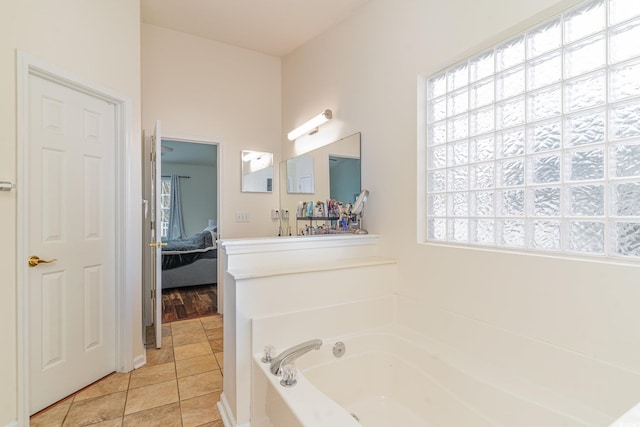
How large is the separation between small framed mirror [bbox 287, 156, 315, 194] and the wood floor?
169cm

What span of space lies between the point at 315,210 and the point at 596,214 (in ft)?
6.72

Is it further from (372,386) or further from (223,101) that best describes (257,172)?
(372,386)

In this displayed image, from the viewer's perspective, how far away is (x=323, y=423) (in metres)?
1.08

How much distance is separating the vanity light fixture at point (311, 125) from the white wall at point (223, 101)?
0.42 meters

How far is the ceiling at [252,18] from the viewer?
102 inches

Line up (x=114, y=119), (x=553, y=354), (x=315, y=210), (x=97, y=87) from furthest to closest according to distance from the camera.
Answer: (x=315, y=210) → (x=114, y=119) → (x=97, y=87) → (x=553, y=354)

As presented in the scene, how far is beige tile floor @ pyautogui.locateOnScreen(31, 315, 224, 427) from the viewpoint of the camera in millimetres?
1720

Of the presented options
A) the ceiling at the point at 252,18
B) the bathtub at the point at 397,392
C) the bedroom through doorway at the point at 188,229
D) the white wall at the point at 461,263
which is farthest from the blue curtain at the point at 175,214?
the bathtub at the point at 397,392

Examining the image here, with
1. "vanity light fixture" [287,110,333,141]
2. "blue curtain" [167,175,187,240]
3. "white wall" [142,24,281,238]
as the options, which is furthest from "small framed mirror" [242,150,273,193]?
"blue curtain" [167,175,187,240]

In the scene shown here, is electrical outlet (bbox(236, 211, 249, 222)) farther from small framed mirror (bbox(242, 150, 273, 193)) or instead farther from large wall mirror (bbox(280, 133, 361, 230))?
A: large wall mirror (bbox(280, 133, 361, 230))

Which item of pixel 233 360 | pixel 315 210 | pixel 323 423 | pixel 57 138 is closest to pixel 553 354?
pixel 323 423

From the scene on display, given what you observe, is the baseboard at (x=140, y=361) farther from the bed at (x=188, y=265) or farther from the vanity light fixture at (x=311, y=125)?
the vanity light fixture at (x=311, y=125)

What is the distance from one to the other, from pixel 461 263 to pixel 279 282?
3.30 feet

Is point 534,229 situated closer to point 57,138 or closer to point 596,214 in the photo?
point 596,214
